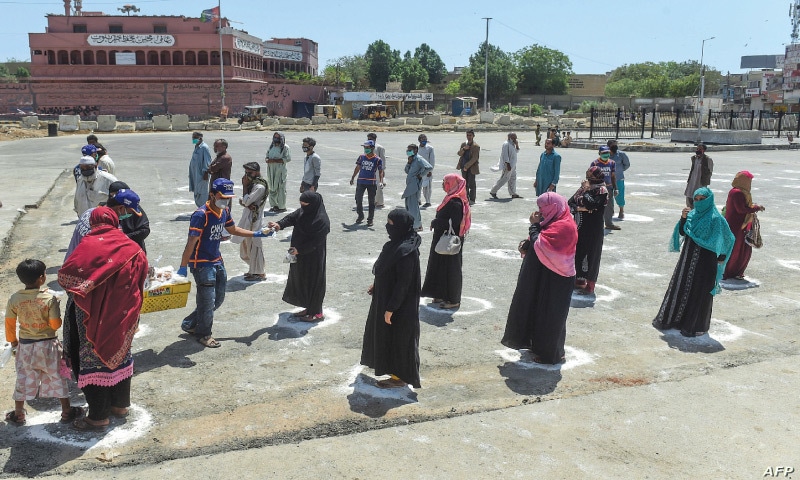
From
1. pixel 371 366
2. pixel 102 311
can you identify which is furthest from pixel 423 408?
pixel 102 311

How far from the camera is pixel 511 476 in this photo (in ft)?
13.9

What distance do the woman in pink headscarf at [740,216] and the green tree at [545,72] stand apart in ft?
291

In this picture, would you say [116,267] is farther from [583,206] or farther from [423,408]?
[583,206]

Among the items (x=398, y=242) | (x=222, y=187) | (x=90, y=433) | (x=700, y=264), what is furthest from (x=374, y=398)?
(x=700, y=264)

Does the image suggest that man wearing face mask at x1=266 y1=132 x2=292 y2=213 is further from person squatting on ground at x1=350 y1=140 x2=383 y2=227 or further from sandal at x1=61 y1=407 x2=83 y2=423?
sandal at x1=61 y1=407 x2=83 y2=423

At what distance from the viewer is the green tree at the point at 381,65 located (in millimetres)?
91875

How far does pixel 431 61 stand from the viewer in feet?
370

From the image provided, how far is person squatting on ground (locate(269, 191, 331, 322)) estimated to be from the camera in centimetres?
674

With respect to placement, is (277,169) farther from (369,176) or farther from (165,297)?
(165,297)

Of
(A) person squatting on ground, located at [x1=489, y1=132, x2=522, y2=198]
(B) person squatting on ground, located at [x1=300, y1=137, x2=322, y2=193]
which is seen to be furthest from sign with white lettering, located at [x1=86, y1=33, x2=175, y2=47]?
(B) person squatting on ground, located at [x1=300, y1=137, x2=322, y2=193]

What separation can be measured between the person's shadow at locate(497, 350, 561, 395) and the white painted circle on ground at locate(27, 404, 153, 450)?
A: 291cm

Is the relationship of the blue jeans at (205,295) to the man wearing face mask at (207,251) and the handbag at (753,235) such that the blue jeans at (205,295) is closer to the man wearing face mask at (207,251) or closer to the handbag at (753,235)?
the man wearing face mask at (207,251)

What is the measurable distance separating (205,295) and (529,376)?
3.00 metres

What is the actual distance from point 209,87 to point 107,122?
55.4ft
